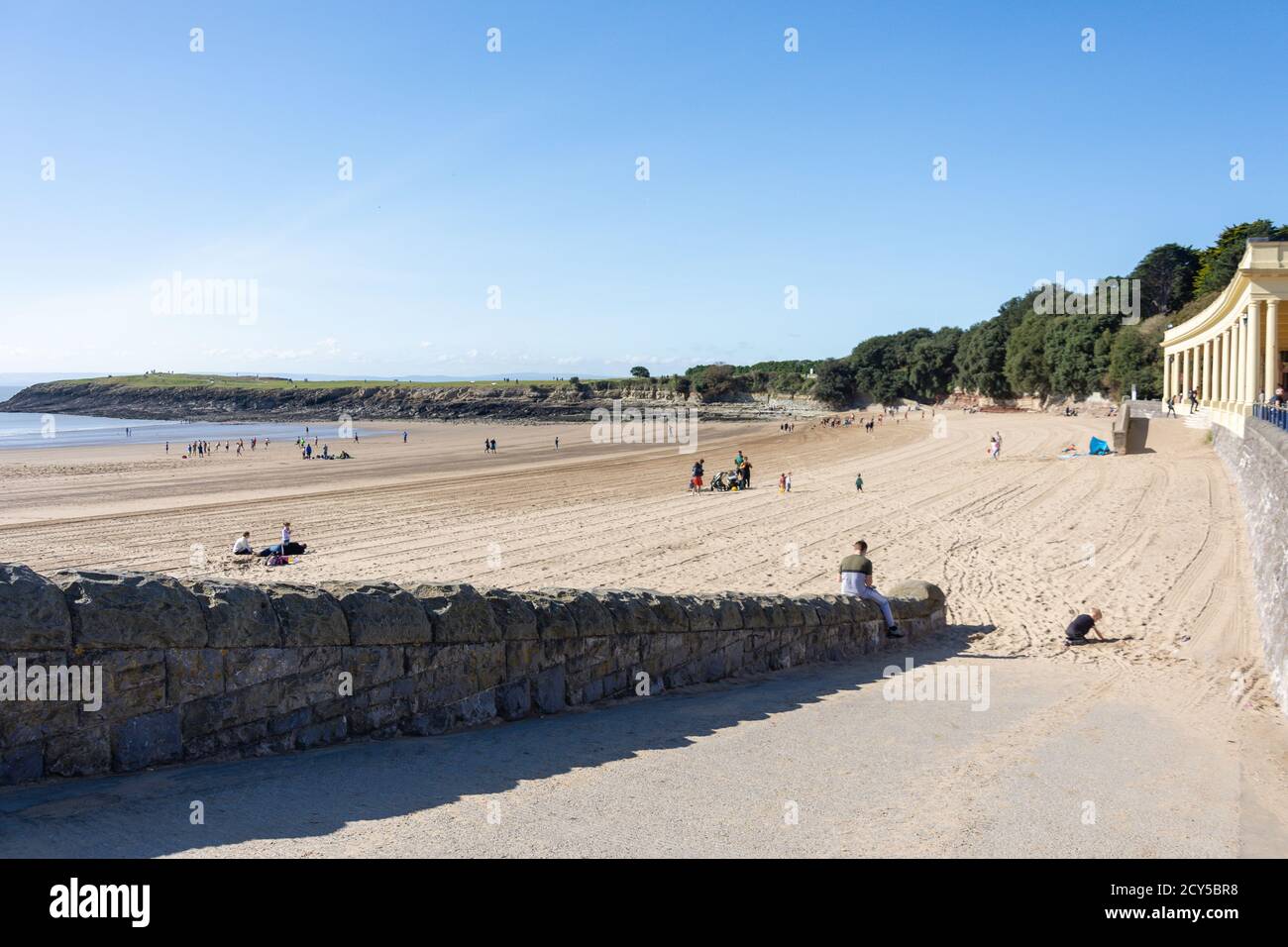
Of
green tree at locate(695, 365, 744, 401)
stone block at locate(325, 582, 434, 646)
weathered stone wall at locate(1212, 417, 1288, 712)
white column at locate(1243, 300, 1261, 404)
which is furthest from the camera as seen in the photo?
→ green tree at locate(695, 365, 744, 401)

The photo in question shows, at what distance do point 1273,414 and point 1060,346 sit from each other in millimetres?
62496

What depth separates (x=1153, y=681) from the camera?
10.5 meters

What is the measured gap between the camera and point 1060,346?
79500 mm

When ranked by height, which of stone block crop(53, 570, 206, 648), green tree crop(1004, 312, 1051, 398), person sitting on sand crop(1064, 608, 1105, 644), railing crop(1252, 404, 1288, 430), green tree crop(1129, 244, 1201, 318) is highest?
green tree crop(1129, 244, 1201, 318)

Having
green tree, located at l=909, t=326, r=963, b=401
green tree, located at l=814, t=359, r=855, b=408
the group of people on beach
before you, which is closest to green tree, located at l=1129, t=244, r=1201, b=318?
green tree, located at l=909, t=326, r=963, b=401

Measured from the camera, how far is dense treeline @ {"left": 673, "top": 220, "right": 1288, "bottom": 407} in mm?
69500

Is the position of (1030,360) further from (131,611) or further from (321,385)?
(321,385)

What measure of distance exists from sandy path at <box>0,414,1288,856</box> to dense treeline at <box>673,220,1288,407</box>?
91.9 feet

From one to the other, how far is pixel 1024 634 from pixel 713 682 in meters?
6.36

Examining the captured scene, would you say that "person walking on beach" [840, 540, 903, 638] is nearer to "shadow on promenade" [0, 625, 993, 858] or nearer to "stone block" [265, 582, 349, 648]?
"shadow on promenade" [0, 625, 993, 858]

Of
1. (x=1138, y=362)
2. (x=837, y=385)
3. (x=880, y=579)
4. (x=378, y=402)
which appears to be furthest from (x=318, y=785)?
(x=378, y=402)
